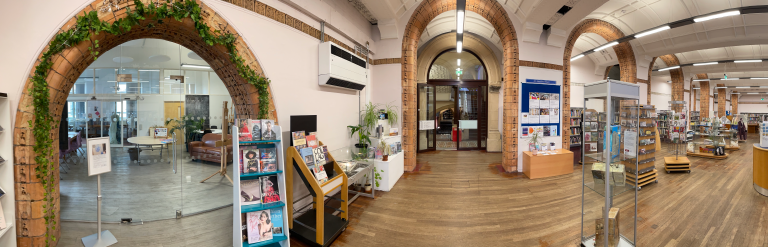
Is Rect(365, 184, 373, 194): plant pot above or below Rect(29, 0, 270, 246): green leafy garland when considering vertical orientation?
below

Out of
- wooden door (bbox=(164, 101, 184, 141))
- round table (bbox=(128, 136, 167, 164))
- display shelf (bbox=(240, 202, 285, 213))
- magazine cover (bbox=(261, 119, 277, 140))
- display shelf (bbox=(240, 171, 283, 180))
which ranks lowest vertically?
display shelf (bbox=(240, 202, 285, 213))

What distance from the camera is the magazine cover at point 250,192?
95.1 inches

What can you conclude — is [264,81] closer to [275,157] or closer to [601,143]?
[275,157]

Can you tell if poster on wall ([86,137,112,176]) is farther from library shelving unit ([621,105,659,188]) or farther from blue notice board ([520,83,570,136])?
library shelving unit ([621,105,659,188])

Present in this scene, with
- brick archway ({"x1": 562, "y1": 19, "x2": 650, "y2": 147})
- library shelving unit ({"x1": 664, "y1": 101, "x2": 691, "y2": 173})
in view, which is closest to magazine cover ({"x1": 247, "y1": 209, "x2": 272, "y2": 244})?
brick archway ({"x1": 562, "y1": 19, "x2": 650, "y2": 147})

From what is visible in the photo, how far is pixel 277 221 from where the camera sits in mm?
2510

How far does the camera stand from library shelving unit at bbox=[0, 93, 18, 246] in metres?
1.76

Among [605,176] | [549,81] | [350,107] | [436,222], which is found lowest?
[436,222]

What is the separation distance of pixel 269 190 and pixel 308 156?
0.58 metres

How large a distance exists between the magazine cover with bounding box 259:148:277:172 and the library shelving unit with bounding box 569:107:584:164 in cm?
749

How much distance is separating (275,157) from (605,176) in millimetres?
3244

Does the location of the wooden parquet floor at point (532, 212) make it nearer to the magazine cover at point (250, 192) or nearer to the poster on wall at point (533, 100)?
the magazine cover at point (250, 192)

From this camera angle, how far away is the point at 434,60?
27.9 feet

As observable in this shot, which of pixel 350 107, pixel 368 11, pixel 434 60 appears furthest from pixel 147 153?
pixel 434 60
